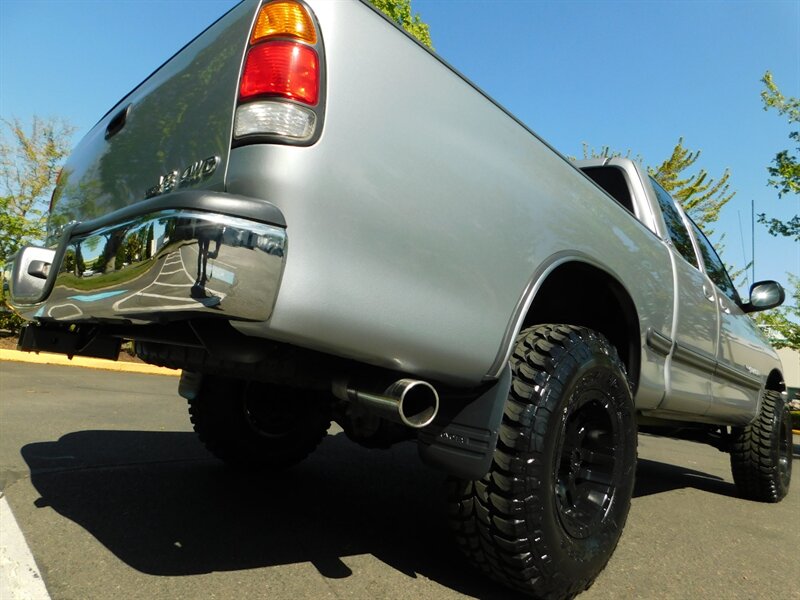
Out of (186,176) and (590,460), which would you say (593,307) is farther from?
(186,176)

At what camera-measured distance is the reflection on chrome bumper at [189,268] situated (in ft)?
4.39

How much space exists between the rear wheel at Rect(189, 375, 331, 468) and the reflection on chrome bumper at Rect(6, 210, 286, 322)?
5.06ft

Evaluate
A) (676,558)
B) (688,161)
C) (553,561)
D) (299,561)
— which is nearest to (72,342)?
(299,561)

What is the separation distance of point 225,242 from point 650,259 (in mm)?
2111

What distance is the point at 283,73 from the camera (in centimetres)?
148

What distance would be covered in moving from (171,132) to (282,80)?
0.51 meters

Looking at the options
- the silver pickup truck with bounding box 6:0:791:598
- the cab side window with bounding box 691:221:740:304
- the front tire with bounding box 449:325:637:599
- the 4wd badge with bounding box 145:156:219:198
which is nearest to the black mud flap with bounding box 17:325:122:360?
the silver pickup truck with bounding box 6:0:791:598

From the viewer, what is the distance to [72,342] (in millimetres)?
2209

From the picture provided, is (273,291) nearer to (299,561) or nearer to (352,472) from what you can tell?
(299,561)

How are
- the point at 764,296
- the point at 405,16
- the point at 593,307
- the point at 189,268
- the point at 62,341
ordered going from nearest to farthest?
the point at 189,268, the point at 62,341, the point at 593,307, the point at 764,296, the point at 405,16

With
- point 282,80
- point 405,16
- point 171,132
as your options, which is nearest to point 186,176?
point 171,132

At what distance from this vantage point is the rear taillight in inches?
57.1

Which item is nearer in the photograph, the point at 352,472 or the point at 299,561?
the point at 299,561

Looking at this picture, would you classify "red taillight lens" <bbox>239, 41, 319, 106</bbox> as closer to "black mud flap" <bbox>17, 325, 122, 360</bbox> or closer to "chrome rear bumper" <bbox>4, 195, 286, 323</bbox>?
"chrome rear bumper" <bbox>4, 195, 286, 323</bbox>
